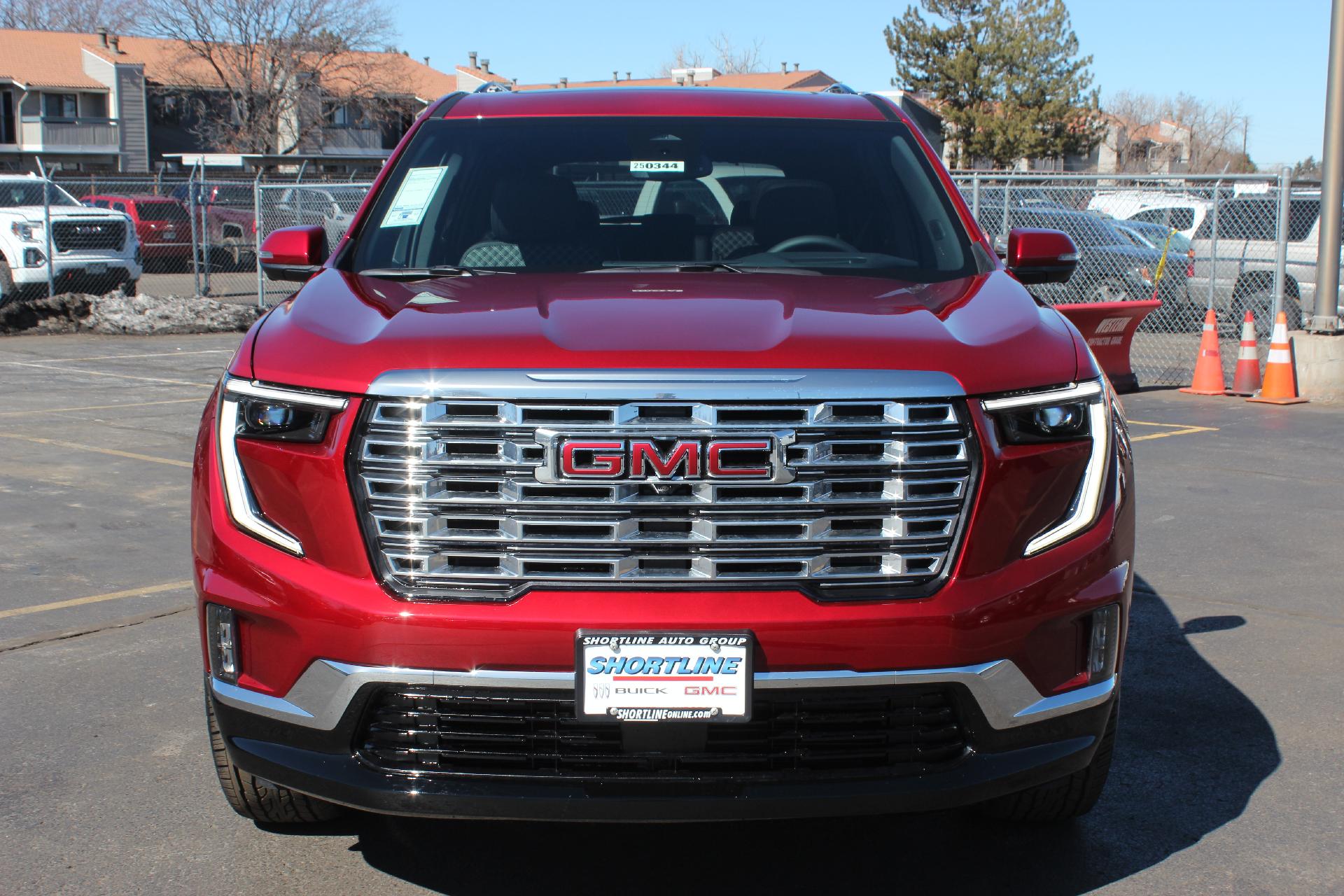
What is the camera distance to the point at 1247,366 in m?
13.6

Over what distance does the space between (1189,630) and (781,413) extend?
3310mm

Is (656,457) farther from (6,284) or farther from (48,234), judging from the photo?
(6,284)

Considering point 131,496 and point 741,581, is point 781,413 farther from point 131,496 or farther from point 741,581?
point 131,496

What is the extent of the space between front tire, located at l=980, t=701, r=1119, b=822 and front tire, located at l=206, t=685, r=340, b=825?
1.67 m

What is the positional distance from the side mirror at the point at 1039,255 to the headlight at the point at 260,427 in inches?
88.9

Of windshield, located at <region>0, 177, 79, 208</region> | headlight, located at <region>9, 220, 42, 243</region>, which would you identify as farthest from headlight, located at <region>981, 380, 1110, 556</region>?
windshield, located at <region>0, 177, 79, 208</region>

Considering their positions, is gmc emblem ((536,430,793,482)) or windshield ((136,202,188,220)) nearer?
gmc emblem ((536,430,793,482))

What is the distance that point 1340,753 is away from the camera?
427cm

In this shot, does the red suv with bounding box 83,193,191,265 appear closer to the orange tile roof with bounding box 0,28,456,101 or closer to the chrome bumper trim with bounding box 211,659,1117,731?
the chrome bumper trim with bounding box 211,659,1117,731

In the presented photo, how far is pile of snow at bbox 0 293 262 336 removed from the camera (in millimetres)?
19578

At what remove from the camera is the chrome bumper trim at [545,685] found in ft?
9.36

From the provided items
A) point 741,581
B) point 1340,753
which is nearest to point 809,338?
point 741,581

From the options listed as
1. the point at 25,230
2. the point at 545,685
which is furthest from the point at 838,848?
the point at 25,230

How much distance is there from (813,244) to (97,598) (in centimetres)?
349
